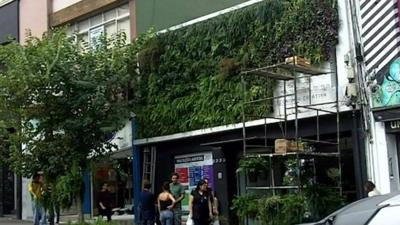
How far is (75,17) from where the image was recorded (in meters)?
23.8

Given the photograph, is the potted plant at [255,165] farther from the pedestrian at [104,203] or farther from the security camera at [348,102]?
the pedestrian at [104,203]

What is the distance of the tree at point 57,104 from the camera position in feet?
58.0

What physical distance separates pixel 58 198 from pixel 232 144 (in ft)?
16.9

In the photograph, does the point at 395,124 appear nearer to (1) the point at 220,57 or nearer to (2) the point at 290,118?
(2) the point at 290,118

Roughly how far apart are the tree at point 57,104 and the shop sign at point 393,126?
810cm

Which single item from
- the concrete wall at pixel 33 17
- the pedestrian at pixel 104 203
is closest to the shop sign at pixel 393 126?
the pedestrian at pixel 104 203

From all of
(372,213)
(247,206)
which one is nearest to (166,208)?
(247,206)

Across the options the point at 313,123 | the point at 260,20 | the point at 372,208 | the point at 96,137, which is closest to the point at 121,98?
the point at 96,137

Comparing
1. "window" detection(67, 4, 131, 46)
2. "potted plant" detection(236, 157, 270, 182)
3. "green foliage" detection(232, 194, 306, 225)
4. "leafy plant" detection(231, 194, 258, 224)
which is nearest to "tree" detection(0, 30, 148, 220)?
"window" detection(67, 4, 131, 46)

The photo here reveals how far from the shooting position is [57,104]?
58.9ft

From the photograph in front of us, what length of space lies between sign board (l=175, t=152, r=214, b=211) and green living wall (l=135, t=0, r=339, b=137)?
93 cm

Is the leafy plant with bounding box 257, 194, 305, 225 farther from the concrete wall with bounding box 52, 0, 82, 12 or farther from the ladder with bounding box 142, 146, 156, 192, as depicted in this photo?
the concrete wall with bounding box 52, 0, 82, 12

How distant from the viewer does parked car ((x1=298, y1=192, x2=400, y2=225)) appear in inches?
191

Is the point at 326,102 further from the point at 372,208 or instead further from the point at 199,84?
the point at 372,208
